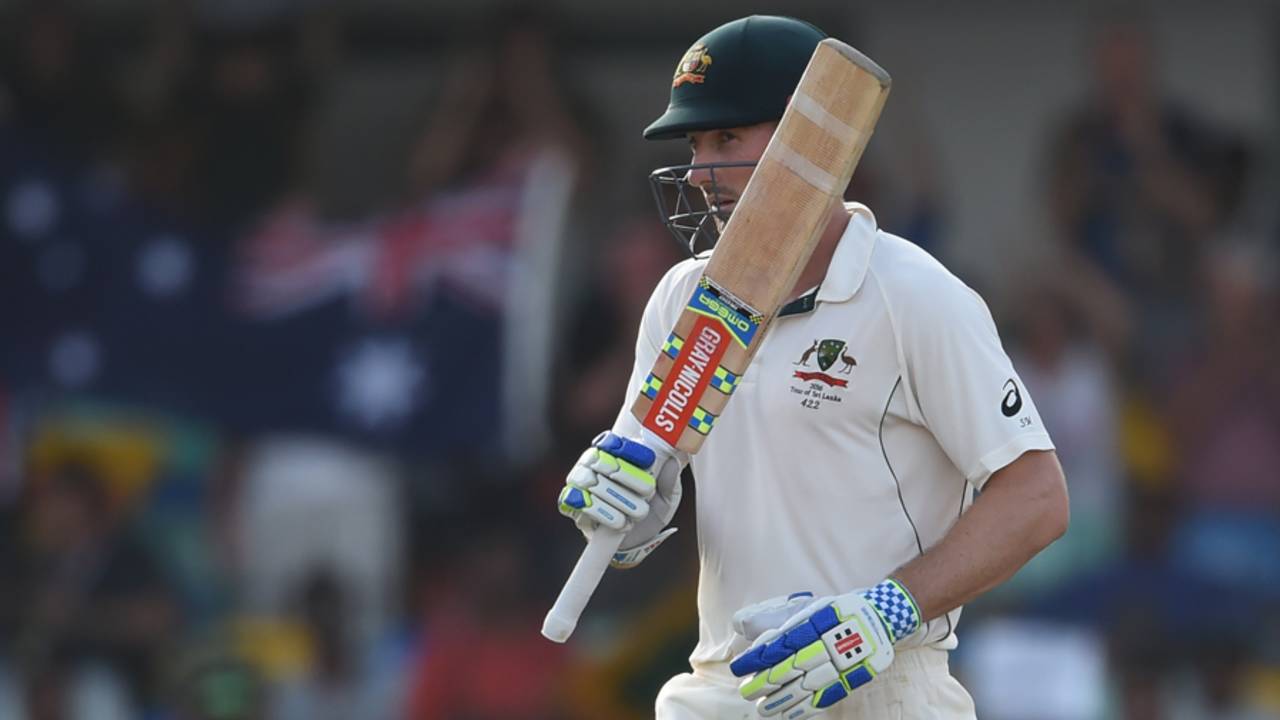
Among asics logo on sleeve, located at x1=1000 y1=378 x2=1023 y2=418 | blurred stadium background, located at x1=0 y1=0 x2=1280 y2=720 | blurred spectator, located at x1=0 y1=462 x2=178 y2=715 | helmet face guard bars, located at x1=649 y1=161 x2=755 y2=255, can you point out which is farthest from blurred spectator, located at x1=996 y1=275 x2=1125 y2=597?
asics logo on sleeve, located at x1=1000 y1=378 x2=1023 y2=418

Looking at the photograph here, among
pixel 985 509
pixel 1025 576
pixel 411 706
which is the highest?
pixel 985 509

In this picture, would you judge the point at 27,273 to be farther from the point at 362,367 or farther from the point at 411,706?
the point at 411,706

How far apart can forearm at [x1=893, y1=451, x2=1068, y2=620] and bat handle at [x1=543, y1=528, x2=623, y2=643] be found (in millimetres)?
415

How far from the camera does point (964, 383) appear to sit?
9.25 ft

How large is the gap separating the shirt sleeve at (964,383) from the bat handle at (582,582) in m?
0.49

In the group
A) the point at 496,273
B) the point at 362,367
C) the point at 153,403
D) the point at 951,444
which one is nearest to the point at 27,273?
the point at 153,403

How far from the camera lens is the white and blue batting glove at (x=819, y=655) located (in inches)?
105

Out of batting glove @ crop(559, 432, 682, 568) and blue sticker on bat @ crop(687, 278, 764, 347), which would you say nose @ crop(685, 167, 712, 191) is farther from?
batting glove @ crop(559, 432, 682, 568)

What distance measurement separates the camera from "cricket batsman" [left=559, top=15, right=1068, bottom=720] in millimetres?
2754

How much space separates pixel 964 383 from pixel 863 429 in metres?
0.17

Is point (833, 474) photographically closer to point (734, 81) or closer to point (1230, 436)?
point (734, 81)

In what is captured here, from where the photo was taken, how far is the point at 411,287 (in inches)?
274

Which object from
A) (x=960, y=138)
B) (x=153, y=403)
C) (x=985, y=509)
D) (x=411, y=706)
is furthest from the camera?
(x=960, y=138)

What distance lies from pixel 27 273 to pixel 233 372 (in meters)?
0.88
